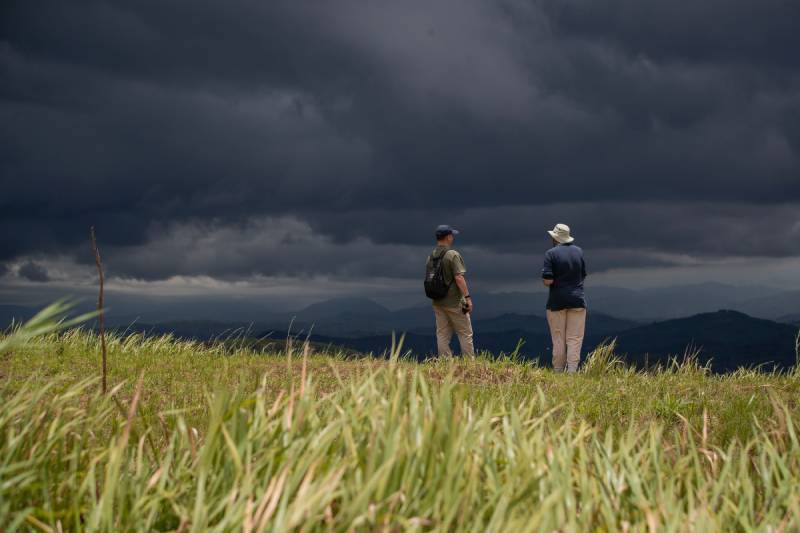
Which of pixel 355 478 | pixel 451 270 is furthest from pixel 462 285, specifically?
pixel 355 478

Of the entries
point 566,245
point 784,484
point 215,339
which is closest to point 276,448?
point 784,484

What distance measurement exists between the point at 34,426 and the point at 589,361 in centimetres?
994

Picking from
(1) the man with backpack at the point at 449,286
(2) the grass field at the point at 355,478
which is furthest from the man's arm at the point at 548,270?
(2) the grass field at the point at 355,478

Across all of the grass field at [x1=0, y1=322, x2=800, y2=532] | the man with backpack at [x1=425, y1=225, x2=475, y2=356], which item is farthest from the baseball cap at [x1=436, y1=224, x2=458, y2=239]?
the grass field at [x1=0, y1=322, x2=800, y2=532]

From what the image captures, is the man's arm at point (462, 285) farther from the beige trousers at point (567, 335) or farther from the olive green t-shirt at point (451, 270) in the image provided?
the beige trousers at point (567, 335)

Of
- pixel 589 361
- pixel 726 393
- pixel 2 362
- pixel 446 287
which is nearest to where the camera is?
pixel 726 393

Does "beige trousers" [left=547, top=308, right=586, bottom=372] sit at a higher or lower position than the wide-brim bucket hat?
lower

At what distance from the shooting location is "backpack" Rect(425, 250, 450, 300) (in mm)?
13742

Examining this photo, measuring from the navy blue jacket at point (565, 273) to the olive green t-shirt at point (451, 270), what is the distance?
1638 mm

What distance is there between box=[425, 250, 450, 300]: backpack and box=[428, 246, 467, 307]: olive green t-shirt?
59mm

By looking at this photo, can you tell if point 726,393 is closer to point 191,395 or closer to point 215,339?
point 191,395

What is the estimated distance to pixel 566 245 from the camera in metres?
13.5

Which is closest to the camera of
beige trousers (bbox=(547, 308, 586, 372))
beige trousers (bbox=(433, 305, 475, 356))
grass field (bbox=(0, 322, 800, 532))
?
grass field (bbox=(0, 322, 800, 532))

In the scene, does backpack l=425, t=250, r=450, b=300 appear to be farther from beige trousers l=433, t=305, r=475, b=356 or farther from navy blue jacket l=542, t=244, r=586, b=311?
navy blue jacket l=542, t=244, r=586, b=311
